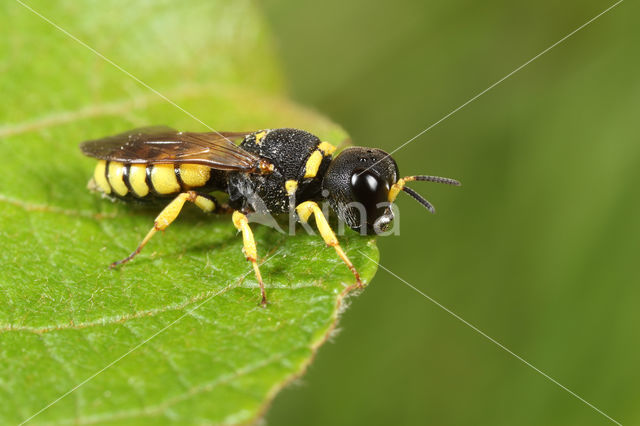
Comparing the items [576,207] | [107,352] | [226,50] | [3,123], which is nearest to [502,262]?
[576,207]

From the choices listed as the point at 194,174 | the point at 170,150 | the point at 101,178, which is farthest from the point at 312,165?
the point at 101,178

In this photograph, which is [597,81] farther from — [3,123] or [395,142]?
[3,123]

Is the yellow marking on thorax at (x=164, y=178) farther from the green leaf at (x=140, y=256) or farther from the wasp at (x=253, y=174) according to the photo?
the green leaf at (x=140, y=256)

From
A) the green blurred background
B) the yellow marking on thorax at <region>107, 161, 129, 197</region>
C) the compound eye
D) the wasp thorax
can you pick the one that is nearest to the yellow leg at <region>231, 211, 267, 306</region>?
the wasp thorax

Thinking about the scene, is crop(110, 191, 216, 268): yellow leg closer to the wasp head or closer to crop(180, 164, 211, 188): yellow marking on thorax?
crop(180, 164, 211, 188): yellow marking on thorax

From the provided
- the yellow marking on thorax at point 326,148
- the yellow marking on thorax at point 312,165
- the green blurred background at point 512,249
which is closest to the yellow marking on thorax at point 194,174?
the yellow marking on thorax at point 312,165

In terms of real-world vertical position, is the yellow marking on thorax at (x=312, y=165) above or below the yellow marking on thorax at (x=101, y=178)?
above
